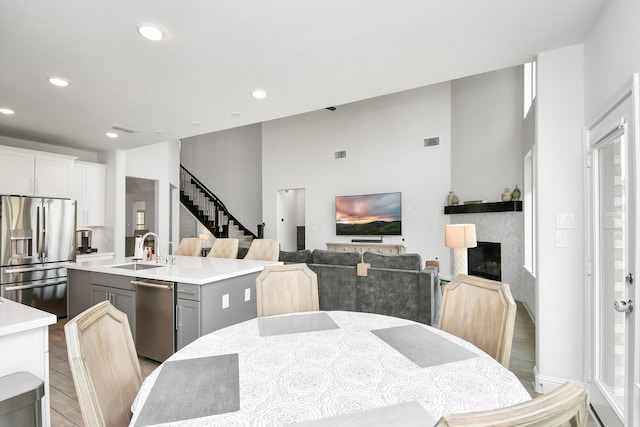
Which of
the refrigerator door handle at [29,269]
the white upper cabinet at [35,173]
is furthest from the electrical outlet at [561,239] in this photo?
the white upper cabinet at [35,173]

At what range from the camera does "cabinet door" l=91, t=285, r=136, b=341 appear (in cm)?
309

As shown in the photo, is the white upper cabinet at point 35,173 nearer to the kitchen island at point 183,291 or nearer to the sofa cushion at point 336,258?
the kitchen island at point 183,291

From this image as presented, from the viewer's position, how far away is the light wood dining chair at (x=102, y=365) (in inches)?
36.8

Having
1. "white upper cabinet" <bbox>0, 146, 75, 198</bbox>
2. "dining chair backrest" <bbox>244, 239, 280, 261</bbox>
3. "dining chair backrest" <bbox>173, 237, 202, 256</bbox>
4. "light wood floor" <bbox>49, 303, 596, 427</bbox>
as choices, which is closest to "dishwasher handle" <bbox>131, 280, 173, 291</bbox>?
"light wood floor" <bbox>49, 303, 596, 427</bbox>

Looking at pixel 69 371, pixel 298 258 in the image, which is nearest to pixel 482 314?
pixel 298 258

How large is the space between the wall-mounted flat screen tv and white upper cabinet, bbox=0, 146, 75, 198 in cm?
523

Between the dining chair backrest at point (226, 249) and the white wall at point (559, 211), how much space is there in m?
3.49

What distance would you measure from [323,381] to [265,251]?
3122 mm

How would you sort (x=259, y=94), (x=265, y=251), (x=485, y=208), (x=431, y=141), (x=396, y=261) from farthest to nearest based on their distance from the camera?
(x=431, y=141)
(x=485, y=208)
(x=265, y=251)
(x=396, y=261)
(x=259, y=94)

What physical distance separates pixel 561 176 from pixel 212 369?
274 cm

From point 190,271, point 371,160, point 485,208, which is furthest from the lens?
point 371,160

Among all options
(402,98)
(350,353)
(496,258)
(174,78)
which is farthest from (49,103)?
(496,258)

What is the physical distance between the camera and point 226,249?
4477mm

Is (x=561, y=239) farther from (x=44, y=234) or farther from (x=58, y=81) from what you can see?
(x=44, y=234)
